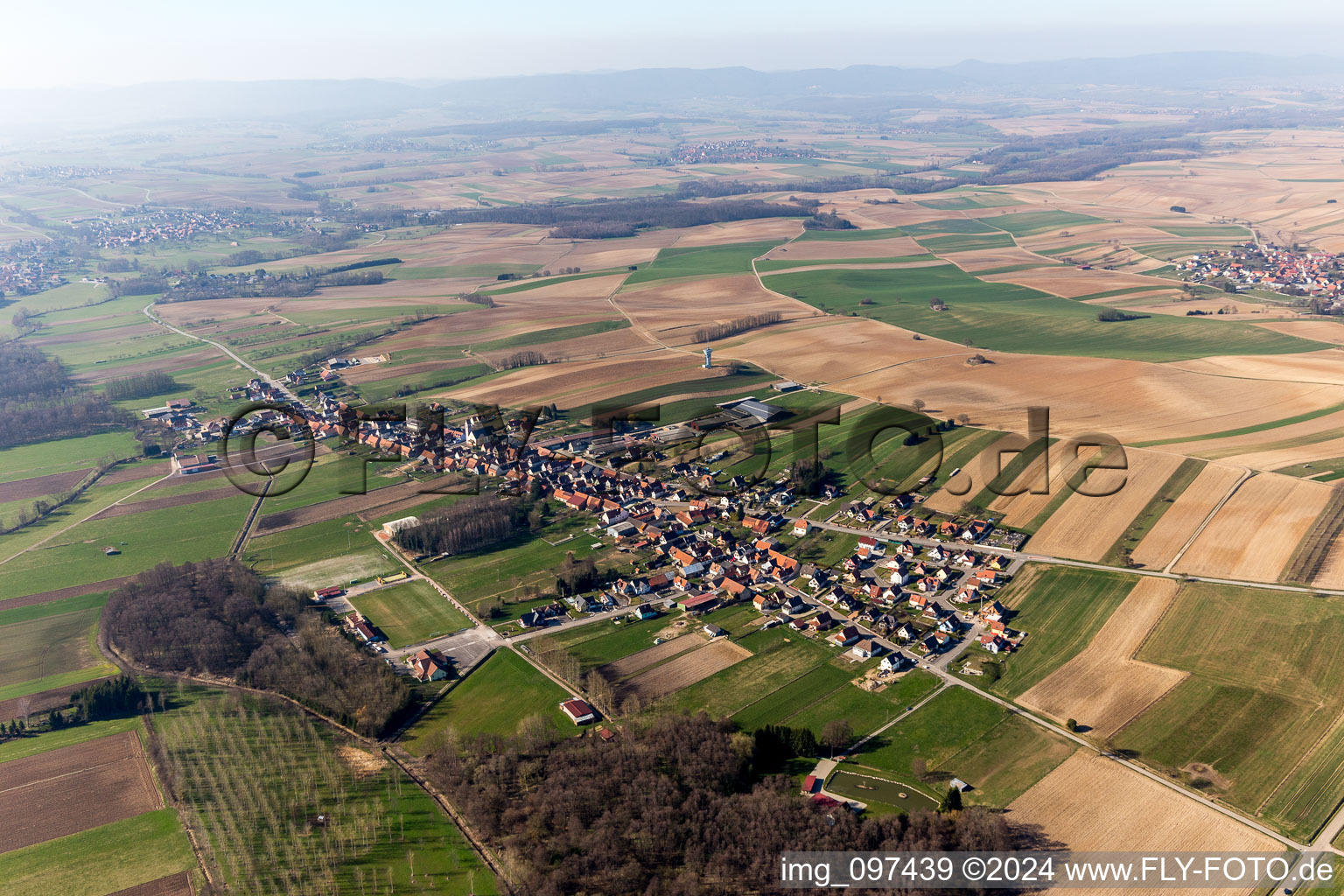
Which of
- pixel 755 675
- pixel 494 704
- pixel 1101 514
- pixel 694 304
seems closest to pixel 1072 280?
pixel 694 304

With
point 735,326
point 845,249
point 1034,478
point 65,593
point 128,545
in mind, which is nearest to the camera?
point 65,593

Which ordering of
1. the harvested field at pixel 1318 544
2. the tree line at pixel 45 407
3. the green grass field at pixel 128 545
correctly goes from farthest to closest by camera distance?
the tree line at pixel 45 407 → the green grass field at pixel 128 545 → the harvested field at pixel 1318 544

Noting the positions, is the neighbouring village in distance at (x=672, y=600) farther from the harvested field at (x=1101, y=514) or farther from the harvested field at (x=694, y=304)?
the harvested field at (x=694, y=304)

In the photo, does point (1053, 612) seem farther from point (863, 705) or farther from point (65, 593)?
point (65, 593)

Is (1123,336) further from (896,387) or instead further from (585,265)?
(585,265)

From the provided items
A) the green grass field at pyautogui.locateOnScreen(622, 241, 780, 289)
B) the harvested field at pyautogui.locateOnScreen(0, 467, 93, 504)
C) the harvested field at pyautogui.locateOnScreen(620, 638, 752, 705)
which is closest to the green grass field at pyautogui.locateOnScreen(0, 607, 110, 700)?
the harvested field at pyautogui.locateOnScreen(0, 467, 93, 504)

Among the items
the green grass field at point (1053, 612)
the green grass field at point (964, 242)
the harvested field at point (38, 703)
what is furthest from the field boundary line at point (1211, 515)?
the green grass field at point (964, 242)

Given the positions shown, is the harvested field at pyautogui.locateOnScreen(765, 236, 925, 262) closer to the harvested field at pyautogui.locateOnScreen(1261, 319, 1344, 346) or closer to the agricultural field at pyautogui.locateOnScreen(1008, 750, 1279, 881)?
the harvested field at pyautogui.locateOnScreen(1261, 319, 1344, 346)

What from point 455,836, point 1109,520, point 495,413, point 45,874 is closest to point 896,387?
point 1109,520

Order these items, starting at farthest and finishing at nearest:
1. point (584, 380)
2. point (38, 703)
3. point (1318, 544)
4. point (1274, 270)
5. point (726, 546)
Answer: point (1274, 270) < point (584, 380) < point (726, 546) < point (1318, 544) < point (38, 703)
